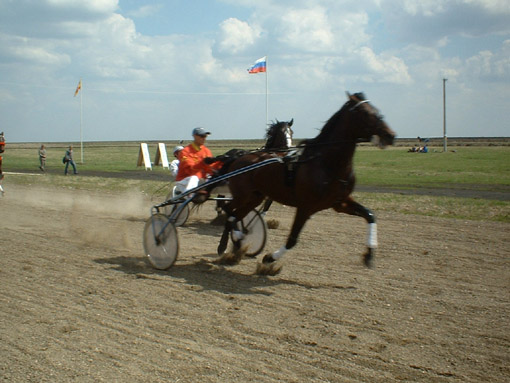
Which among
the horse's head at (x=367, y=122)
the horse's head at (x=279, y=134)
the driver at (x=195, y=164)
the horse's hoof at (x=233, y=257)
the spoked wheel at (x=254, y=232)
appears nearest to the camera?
the horse's head at (x=367, y=122)

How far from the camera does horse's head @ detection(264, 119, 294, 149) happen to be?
1105 centimetres

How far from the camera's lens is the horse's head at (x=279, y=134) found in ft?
36.2

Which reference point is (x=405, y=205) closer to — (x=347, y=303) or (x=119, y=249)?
(x=119, y=249)

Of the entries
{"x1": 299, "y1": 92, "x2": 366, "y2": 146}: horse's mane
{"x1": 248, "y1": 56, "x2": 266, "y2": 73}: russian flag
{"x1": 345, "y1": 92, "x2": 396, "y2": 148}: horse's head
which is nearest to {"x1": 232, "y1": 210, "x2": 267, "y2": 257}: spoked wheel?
{"x1": 299, "y1": 92, "x2": 366, "y2": 146}: horse's mane

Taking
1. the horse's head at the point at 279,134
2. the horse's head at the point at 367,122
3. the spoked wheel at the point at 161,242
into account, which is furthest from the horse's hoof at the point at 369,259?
the horse's head at the point at 279,134

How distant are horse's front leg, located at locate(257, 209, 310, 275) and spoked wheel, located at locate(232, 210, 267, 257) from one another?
1053 millimetres

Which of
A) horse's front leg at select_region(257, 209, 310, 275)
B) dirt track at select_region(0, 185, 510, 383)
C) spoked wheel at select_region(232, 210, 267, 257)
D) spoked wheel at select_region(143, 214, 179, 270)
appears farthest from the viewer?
spoked wheel at select_region(232, 210, 267, 257)

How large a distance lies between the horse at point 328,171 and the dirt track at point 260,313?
0.71 meters

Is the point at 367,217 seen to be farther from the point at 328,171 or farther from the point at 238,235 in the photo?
the point at 238,235

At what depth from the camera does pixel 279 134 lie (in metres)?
11.2

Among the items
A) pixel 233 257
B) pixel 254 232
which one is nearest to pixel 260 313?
pixel 233 257

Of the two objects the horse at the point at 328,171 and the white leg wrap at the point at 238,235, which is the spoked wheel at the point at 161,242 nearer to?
the white leg wrap at the point at 238,235

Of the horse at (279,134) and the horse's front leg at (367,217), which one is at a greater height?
the horse at (279,134)

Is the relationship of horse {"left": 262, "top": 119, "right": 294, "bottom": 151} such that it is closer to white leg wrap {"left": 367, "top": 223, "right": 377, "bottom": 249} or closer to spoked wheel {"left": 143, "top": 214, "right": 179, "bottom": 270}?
spoked wheel {"left": 143, "top": 214, "right": 179, "bottom": 270}
